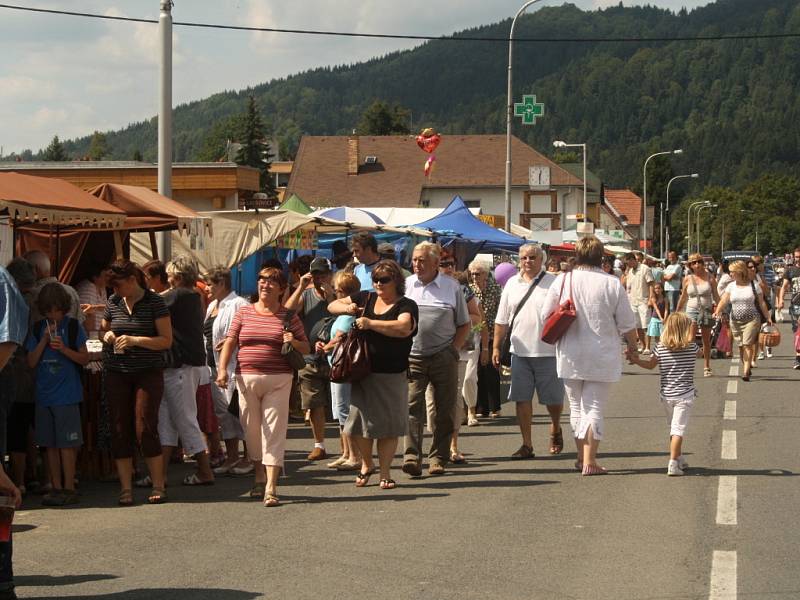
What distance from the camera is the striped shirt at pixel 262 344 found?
9453 millimetres

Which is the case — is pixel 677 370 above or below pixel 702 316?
below

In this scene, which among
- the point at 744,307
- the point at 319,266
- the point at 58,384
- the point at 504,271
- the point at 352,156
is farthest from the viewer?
the point at 352,156

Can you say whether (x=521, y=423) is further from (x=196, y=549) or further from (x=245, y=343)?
(x=196, y=549)

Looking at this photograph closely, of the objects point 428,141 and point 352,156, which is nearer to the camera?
point 428,141

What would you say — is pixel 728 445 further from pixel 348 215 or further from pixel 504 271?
pixel 348 215

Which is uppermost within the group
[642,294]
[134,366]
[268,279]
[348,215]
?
[348,215]

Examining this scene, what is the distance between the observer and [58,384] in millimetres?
9656

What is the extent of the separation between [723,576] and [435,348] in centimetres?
424

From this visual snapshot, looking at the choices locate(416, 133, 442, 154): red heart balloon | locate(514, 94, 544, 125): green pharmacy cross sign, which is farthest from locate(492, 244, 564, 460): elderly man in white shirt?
locate(416, 133, 442, 154): red heart balloon

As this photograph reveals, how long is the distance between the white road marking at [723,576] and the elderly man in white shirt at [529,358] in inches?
163

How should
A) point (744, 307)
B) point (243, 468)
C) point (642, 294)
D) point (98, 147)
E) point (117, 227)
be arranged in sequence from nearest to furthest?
point (243, 468) < point (117, 227) < point (744, 307) < point (642, 294) < point (98, 147)

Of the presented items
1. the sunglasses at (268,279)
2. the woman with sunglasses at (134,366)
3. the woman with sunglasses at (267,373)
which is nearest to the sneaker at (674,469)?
the woman with sunglasses at (267,373)

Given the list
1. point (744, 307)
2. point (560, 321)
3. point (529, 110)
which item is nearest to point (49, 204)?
point (560, 321)

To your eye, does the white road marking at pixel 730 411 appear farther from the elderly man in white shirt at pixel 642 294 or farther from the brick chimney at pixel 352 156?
the brick chimney at pixel 352 156
